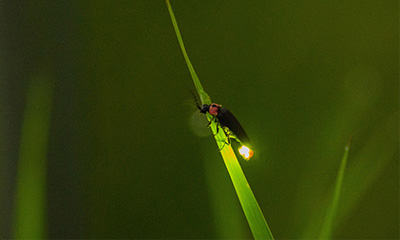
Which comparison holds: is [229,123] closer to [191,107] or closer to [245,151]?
[245,151]

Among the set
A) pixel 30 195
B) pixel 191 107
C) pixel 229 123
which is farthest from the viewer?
pixel 191 107

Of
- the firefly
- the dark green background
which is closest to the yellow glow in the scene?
the firefly

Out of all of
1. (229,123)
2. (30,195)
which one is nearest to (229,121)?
(229,123)

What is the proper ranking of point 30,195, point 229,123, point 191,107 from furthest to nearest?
point 191,107, point 229,123, point 30,195

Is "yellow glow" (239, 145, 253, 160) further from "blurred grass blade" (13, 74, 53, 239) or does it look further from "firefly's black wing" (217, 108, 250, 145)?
"blurred grass blade" (13, 74, 53, 239)

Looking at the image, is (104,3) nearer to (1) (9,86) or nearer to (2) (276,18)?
(1) (9,86)

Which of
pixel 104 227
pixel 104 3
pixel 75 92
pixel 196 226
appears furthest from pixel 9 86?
pixel 196 226
